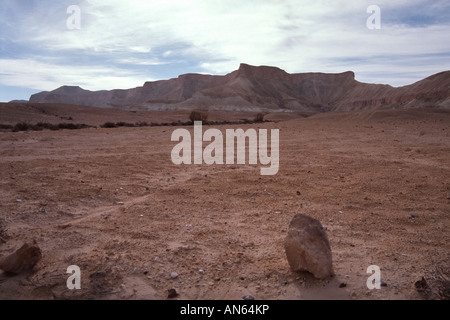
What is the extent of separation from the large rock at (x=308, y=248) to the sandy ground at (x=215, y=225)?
10 centimetres

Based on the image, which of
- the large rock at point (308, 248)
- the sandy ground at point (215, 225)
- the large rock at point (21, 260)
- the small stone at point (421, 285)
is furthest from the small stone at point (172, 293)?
the small stone at point (421, 285)

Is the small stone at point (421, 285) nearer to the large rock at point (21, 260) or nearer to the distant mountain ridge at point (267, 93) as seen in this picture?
the large rock at point (21, 260)

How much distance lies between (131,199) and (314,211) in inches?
115

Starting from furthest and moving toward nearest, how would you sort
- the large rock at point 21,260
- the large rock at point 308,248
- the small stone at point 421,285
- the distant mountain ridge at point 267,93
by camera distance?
1. the distant mountain ridge at point 267,93
2. the large rock at point 21,260
3. the large rock at point 308,248
4. the small stone at point 421,285

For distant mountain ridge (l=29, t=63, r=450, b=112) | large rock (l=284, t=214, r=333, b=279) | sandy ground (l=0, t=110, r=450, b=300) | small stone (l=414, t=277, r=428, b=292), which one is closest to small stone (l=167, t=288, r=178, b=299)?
sandy ground (l=0, t=110, r=450, b=300)

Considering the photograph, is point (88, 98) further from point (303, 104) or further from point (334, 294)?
point (334, 294)

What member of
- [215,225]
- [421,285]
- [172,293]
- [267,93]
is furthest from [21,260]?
[267,93]

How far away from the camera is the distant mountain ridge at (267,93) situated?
2854 inches

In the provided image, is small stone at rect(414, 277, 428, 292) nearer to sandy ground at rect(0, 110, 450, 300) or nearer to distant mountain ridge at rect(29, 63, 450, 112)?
sandy ground at rect(0, 110, 450, 300)

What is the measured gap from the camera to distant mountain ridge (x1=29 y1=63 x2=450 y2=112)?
238 feet

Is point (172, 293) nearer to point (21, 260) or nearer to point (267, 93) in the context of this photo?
point (21, 260)

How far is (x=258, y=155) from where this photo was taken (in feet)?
35.0
